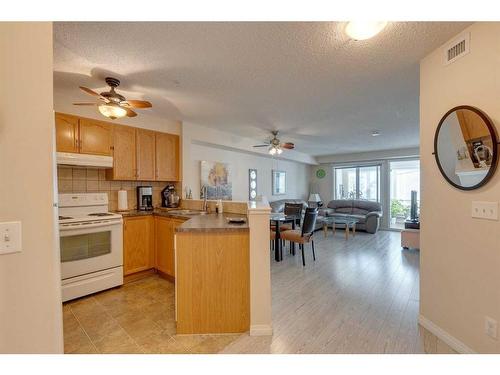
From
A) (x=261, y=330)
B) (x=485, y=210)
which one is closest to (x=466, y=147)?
(x=485, y=210)

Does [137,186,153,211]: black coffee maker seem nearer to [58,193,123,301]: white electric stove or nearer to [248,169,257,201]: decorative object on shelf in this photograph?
[58,193,123,301]: white electric stove

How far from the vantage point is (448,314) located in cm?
184

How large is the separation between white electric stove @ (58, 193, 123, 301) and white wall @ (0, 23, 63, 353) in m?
1.93

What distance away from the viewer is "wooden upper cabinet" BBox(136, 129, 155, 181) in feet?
11.5

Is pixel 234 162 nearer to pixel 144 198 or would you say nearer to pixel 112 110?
pixel 144 198

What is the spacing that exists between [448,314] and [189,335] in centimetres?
216

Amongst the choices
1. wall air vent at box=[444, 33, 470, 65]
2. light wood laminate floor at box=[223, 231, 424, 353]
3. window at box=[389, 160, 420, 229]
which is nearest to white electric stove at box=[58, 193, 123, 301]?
light wood laminate floor at box=[223, 231, 424, 353]

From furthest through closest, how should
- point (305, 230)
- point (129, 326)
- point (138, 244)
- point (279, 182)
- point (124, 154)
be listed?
point (279, 182)
point (305, 230)
point (124, 154)
point (138, 244)
point (129, 326)

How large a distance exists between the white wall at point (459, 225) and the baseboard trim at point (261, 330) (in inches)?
56.3

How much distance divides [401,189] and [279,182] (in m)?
3.85

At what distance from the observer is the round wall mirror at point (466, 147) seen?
5.13ft

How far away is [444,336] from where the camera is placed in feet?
6.09
